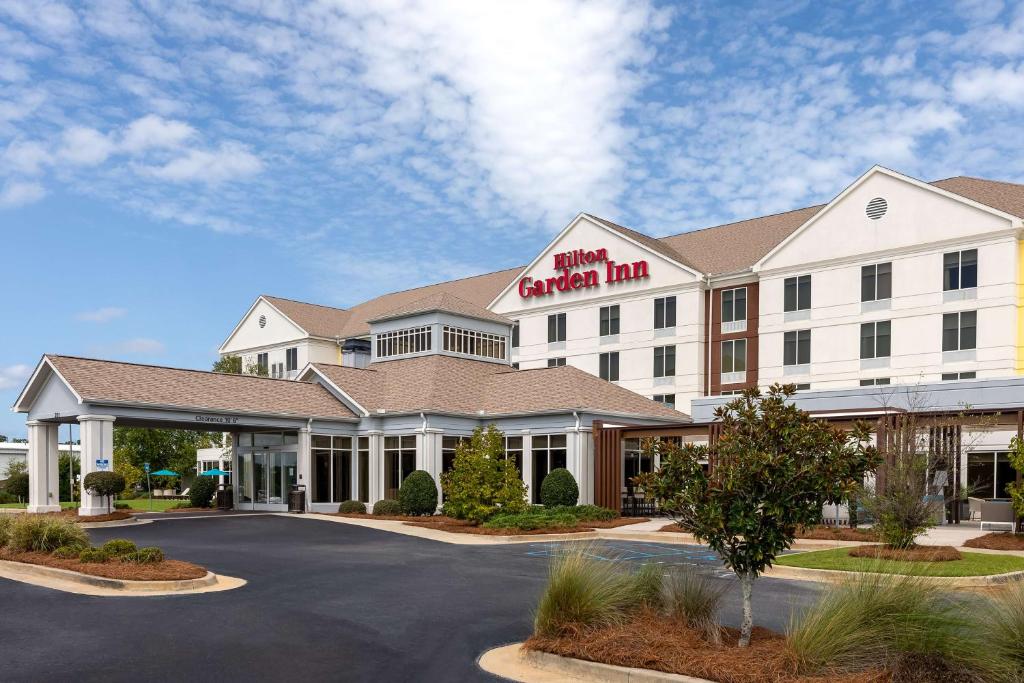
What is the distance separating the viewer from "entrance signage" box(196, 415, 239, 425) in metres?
34.5

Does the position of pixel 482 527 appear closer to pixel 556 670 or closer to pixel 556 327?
pixel 556 670

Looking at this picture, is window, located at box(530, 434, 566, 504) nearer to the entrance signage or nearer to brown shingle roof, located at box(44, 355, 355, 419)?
brown shingle roof, located at box(44, 355, 355, 419)

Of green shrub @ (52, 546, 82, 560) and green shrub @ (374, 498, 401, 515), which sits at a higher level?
green shrub @ (52, 546, 82, 560)

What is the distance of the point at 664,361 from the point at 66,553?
3567 centimetres

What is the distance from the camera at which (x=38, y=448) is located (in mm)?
34812

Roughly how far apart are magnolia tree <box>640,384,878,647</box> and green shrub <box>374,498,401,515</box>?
25687mm

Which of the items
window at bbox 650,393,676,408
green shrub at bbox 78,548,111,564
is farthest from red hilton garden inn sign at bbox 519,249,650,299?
green shrub at bbox 78,548,111,564

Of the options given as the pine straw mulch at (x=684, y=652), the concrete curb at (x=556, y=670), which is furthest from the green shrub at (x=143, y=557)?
the pine straw mulch at (x=684, y=652)

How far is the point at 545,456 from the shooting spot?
3641cm

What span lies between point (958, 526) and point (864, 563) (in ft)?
70.6

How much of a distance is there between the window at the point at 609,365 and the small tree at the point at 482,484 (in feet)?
72.1

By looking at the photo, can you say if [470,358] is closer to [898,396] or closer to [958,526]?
[898,396]

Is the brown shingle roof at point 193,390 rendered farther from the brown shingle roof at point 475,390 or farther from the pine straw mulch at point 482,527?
the pine straw mulch at point 482,527

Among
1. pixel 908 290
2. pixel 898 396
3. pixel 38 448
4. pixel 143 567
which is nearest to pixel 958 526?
pixel 898 396
